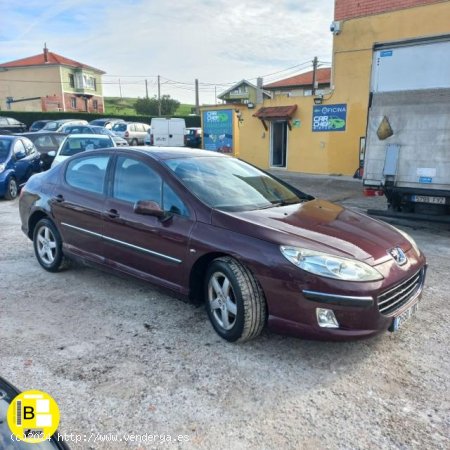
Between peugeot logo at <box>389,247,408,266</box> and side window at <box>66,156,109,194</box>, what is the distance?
2856 millimetres

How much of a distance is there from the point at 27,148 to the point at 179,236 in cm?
938

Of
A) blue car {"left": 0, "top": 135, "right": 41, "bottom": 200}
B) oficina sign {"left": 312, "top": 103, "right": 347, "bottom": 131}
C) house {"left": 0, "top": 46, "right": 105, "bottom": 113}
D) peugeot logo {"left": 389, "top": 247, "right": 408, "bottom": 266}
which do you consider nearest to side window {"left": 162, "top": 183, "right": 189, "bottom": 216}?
peugeot logo {"left": 389, "top": 247, "right": 408, "bottom": 266}

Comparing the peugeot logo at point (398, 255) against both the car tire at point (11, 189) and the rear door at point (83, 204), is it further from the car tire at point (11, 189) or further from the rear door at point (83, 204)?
the car tire at point (11, 189)

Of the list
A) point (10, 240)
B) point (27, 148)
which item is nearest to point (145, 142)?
point (27, 148)

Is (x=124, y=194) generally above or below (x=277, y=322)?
above

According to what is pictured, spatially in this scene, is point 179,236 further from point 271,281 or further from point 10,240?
point 10,240

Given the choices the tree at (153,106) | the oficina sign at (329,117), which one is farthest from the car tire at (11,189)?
the tree at (153,106)

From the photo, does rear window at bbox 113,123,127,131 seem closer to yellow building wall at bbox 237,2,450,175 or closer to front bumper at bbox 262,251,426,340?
yellow building wall at bbox 237,2,450,175

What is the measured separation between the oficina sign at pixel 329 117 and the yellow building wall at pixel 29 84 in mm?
46337

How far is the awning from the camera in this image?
1605 cm

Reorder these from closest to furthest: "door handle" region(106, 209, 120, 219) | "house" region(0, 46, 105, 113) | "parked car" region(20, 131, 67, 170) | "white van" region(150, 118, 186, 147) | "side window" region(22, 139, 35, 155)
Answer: "door handle" region(106, 209, 120, 219)
"side window" region(22, 139, 35, 155)
"parked car" region(20, 131, 67, 170)
"white van" region(150, 118, 186, 147)
"house" region(0, 46, 105, 113)

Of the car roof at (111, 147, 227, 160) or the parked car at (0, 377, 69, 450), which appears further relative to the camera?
the car roof at (111, 147, 227, 160)

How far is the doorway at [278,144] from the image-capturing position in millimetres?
17423

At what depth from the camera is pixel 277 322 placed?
121 inches
